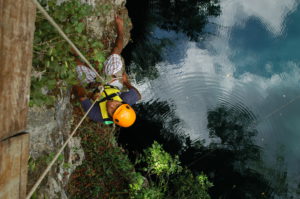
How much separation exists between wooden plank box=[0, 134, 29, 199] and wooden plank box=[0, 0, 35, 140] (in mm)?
49

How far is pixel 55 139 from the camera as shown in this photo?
316cm

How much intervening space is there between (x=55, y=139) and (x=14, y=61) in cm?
239

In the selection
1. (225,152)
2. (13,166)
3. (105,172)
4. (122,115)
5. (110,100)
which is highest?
(225,152)

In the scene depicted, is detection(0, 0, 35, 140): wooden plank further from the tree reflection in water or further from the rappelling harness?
the tree reflection in water

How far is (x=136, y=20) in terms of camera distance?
6246mm

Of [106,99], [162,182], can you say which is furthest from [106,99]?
[162,182]

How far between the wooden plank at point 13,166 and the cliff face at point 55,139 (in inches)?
56.1

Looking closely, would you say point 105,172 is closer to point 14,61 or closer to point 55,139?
point 55,139

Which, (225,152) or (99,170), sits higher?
(225,152)

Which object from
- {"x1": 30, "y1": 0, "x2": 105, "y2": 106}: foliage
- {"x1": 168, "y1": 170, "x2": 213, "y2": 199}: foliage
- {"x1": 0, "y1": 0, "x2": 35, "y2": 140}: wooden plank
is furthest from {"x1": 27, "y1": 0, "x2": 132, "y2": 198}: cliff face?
{"x1": 168, "y1": 170, "x2": 213, "y2": 199}: foliage

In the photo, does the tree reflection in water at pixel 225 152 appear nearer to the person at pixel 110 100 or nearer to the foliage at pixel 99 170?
the foliage at pixel 99 170

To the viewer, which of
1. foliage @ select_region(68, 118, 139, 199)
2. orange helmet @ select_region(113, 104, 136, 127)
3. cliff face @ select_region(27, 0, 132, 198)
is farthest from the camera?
foliage @ select_region(68, 118, 139, 199)

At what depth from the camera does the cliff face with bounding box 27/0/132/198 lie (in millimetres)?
2668

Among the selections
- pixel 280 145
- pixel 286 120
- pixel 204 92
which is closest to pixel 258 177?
pixel 280 145
